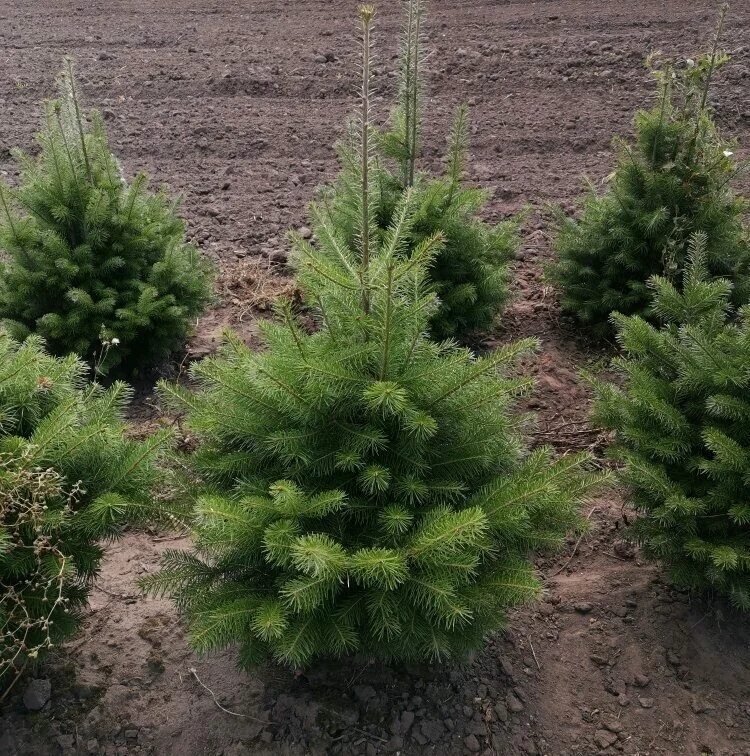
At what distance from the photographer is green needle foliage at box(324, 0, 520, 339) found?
4539 mm

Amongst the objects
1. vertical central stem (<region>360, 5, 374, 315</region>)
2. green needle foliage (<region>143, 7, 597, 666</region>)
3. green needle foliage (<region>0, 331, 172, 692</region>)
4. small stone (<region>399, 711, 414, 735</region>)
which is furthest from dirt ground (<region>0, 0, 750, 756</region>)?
vertical central stem (<region>360, 5, 374, 315</region>)

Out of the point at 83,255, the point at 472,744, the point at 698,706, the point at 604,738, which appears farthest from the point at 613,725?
the point at 83,255

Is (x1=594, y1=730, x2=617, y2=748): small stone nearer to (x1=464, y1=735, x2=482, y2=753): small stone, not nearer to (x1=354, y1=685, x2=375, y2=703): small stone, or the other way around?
(x1=464, y1=735, x2=482, y2=753): small stone

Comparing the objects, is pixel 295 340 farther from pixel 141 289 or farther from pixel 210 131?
pixel 210 131

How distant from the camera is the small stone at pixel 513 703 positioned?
3004 millimetres

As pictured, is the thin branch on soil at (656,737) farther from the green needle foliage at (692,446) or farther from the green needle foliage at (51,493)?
the green needle foliage at (51,493)

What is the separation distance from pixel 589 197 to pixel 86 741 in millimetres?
4559

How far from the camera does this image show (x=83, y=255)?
4.59 m

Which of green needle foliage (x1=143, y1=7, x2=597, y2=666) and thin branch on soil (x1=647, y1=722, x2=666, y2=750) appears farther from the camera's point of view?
thin branch on soil (x1=647, y1=722, x2=666, y2=750)

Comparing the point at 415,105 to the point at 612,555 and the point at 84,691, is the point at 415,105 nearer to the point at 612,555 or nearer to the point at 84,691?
the point at 612,555

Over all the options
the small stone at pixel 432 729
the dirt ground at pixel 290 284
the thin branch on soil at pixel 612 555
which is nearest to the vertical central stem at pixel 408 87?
the dirt ground at pixel 290 284

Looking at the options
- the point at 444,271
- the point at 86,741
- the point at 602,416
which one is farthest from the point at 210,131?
the point at 86,741

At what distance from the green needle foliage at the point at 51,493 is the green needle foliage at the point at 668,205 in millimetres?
3587

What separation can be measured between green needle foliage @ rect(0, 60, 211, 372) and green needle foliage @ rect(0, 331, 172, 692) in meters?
1.62
